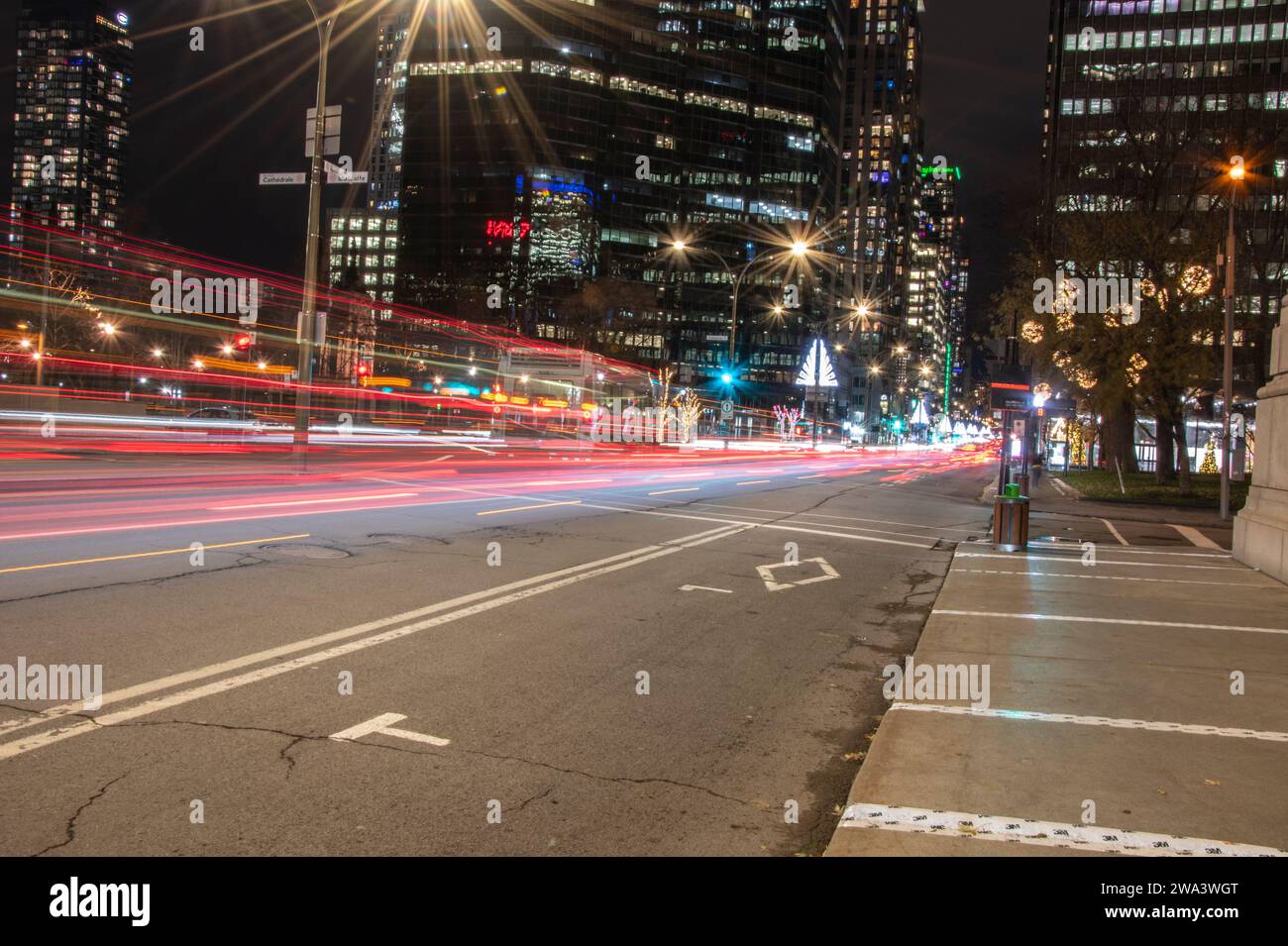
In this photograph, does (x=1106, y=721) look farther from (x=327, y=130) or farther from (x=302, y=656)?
(x=327, y=130)

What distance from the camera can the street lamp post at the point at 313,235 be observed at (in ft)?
70.6

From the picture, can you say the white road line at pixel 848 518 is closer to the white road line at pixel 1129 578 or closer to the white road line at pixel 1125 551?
the white road line at pixel 1125 551

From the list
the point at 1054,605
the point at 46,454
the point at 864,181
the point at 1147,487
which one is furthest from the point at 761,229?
the point at 1054,605

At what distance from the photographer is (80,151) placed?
135 meters

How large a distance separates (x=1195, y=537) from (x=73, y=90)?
181764 mm

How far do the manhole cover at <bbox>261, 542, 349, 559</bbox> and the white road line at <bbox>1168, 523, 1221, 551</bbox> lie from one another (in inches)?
615

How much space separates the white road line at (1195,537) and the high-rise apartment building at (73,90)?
459 feet

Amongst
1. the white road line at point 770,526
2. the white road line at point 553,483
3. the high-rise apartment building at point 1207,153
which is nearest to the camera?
the white road line at point 770,526

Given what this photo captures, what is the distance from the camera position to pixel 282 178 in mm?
19875

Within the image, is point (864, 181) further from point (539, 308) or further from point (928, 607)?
point (928, 607)

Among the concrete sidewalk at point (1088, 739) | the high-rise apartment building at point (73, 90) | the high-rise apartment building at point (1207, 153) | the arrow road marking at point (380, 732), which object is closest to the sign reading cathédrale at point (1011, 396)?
the concrete sidewalk at point (1088, 739)

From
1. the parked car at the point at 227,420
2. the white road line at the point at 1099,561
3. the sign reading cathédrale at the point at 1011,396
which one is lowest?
the white road line at the point at 1099,561

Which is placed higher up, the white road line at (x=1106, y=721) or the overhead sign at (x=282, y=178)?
the overhead sign at (x=282, y=178)

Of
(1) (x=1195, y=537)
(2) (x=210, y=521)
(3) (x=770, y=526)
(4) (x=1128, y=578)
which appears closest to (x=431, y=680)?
(2) (x=210, y=521)
